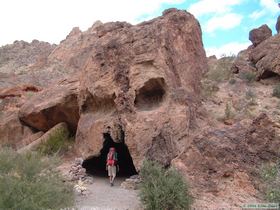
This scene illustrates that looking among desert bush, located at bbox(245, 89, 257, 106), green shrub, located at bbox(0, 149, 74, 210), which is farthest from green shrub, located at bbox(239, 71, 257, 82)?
green shrub, located at bbox(0, 149, 74, 210)

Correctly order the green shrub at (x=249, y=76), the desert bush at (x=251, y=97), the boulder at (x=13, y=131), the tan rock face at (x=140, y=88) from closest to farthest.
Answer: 1. the tan rock face at (x=140, y=88)
2. the desert bush at (x=251, y=97)
3. the boulder at (x=13, y=131)
4. the green shrub at (x=249, y=76)

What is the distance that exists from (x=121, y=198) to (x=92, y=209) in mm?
1403

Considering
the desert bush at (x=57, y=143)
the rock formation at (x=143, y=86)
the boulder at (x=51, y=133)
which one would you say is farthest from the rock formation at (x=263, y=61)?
the desert bush at (x=57, y=143)

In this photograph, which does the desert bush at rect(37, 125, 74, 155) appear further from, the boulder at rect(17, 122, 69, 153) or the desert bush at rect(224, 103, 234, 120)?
the desert bush at rect(224, 103, 234, 120)

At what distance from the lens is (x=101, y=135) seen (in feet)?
46.9

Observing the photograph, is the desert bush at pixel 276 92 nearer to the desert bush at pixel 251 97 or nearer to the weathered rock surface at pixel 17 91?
the desert bush at pixel 251 97

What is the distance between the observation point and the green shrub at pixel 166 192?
9859 mm

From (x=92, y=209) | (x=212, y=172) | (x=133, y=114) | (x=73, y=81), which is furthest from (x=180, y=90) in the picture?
(x=73, y=81)

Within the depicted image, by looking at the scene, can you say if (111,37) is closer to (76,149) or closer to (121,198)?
(76,149)

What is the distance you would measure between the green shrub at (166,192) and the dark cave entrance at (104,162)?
14.5ft

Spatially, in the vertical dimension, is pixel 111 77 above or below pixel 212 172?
above

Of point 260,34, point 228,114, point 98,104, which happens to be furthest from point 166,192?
point 260,34

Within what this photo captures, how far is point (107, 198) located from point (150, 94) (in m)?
4.25

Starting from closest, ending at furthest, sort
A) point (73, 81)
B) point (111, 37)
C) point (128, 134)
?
point (128, 134), point (111, 37), point (73, 81)
